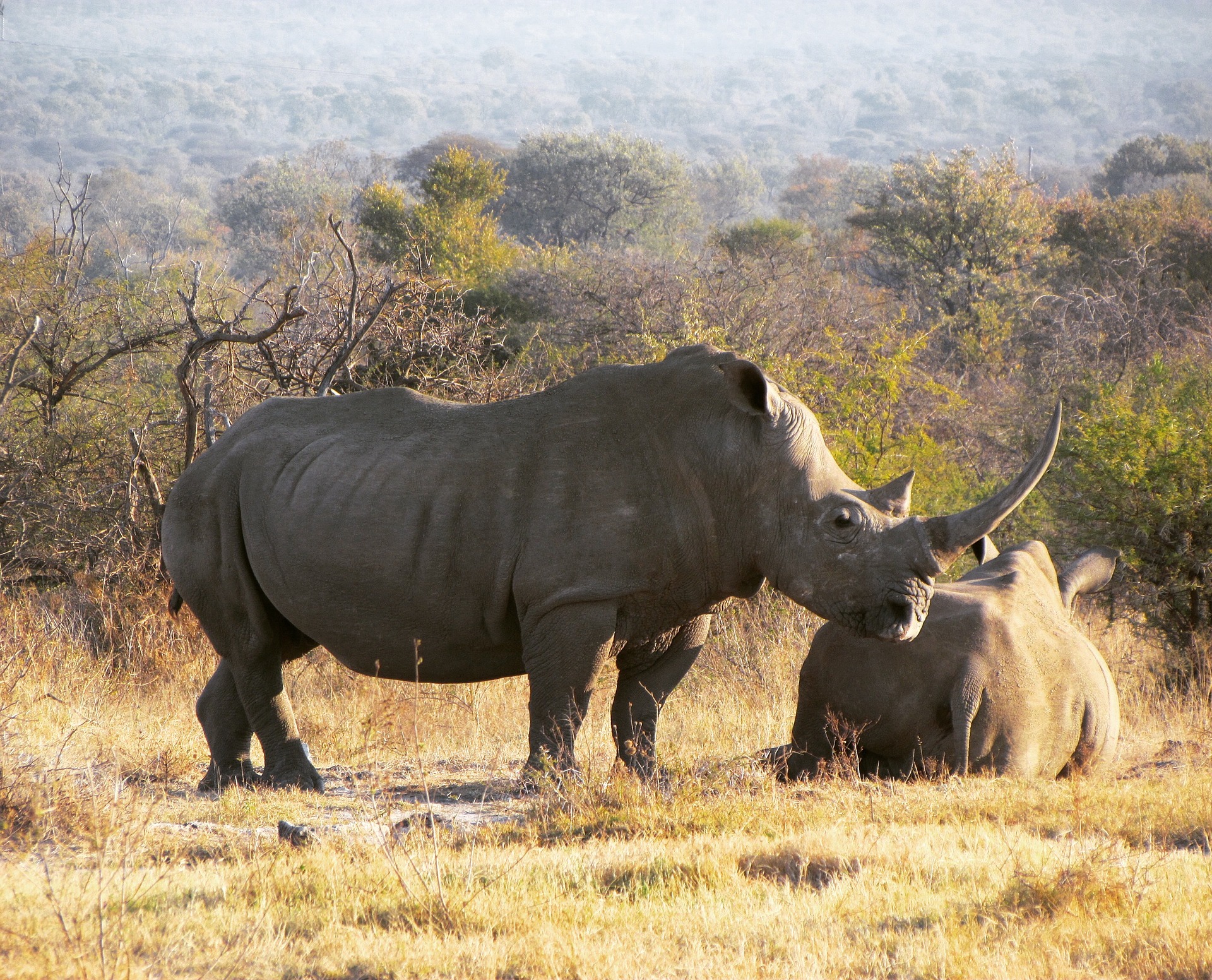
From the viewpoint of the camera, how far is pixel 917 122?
6122 inches

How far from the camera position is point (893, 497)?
6.06m

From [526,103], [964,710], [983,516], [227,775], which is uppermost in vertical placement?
[526,103]

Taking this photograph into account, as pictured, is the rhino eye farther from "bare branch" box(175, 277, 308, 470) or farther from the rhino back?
"bare branch" box(175, 277, 308, 470)

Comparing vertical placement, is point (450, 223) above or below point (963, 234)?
below

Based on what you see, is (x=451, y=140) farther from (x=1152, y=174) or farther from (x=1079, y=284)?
(x=1079, y=284)

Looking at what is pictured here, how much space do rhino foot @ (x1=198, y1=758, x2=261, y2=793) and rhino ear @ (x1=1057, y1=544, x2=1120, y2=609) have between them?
14.0 feet

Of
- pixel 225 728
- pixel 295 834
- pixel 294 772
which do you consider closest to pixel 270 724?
pixel 294 772

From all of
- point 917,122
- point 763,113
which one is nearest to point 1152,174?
point 917,122

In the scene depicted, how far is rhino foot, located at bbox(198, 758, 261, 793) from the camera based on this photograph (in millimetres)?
6906

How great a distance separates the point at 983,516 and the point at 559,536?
1.81 meters

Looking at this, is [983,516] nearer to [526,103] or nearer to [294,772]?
[294,772]

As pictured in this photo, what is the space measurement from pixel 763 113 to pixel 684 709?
17505 cm

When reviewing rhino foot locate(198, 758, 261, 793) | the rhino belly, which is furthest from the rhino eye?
rhino foot locate(198, 758, 261, 793)

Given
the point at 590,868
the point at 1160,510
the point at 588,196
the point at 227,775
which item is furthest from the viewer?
the point at 588,196
